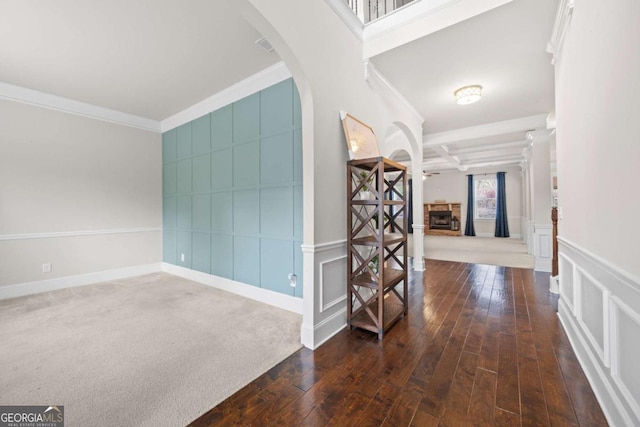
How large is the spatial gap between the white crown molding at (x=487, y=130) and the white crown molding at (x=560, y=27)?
2.38 m

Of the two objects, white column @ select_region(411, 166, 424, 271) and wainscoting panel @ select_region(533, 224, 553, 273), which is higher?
white column @ select_region(411, 166, 424, 271)

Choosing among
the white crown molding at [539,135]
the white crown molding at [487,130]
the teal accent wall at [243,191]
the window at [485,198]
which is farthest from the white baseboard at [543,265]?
the window at [485,198]

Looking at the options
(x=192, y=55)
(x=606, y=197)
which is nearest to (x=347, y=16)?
(x=192, y=55)

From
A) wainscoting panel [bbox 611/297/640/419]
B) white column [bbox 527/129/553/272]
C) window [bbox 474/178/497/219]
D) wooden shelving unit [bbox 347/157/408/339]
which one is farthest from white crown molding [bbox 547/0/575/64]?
window [bbox 474/178/497/219]

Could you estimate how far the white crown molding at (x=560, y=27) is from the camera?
6.51 ft

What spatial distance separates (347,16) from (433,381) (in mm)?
3211

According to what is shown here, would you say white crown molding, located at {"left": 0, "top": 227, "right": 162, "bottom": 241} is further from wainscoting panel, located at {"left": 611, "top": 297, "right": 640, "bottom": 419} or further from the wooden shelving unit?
wainscoting panel, located at {"left": 611, "top": 297, "right": 640, "bottom": 419}

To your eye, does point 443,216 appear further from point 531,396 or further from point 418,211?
point 531,396

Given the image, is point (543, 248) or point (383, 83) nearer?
point (383, 83)

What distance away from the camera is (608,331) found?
4.51 feet

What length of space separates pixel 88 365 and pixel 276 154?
2.50 m

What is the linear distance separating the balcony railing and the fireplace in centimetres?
930

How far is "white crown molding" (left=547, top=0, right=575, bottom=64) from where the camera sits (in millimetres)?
1984

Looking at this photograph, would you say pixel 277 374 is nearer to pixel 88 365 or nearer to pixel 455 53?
pixel 88 365
